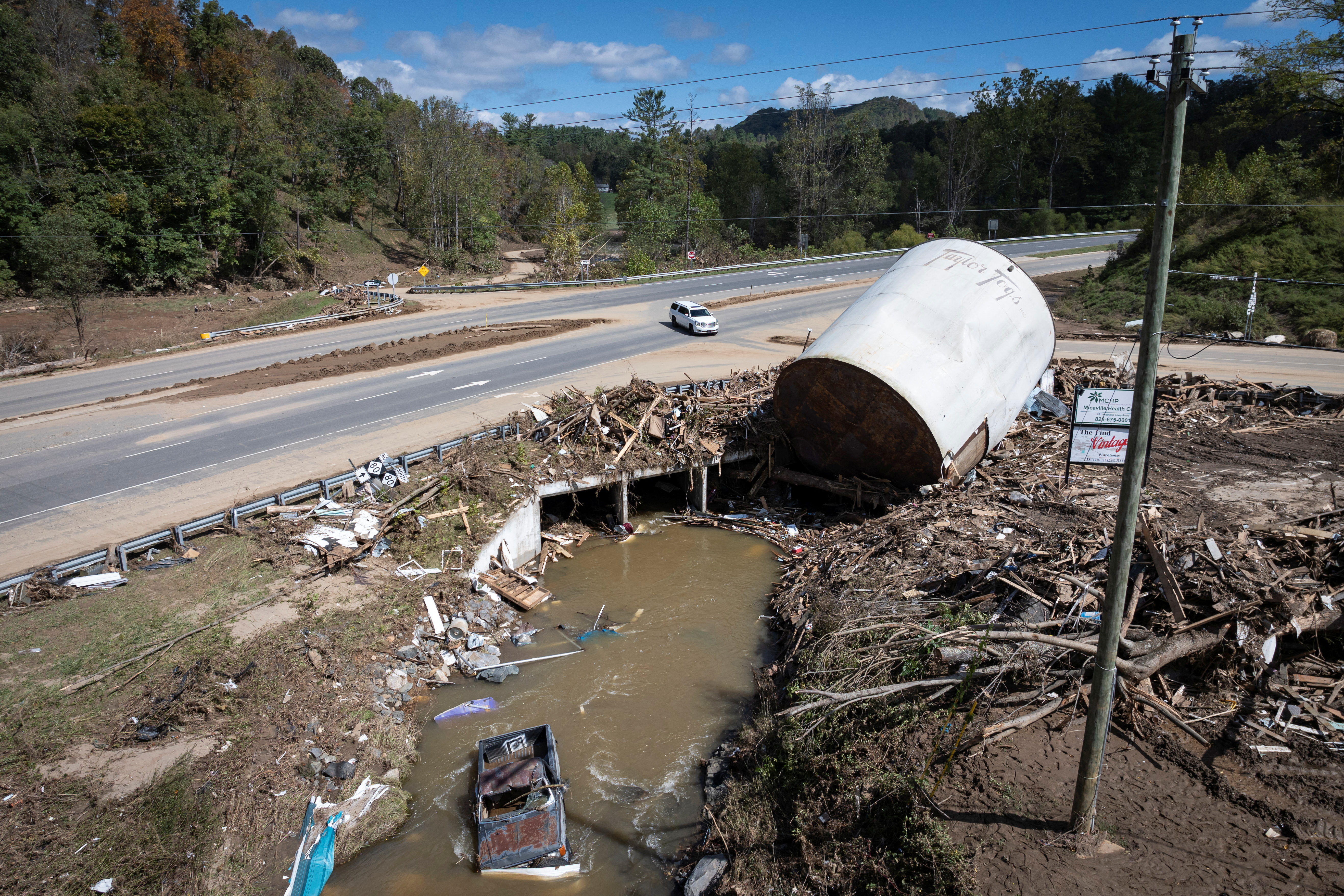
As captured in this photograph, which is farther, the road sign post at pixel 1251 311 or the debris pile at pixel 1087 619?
the road sign post at pixel 1251 311

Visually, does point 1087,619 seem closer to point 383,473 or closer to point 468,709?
point 468,709

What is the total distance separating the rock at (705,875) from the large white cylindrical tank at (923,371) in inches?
334

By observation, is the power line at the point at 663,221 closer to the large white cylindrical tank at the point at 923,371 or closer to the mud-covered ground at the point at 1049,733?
the large white cylindrical tank at the point at 923,371

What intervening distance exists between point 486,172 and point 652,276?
83.8 feet

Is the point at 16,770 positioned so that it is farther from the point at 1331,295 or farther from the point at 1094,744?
the point at 1331,295

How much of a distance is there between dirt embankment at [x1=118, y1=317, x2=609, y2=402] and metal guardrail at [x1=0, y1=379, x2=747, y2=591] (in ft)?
29.5

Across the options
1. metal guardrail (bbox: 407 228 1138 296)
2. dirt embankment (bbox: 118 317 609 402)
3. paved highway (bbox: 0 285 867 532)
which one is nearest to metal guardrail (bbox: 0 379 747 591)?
paved highway (bbox: 0 285 867 532)

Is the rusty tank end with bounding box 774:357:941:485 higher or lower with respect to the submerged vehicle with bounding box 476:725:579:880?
higher

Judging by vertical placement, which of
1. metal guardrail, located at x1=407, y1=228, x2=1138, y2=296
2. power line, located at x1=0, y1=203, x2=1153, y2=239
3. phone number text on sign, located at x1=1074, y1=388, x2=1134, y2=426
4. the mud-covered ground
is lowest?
the mud-covered ground

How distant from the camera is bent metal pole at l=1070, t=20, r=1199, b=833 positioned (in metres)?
4.83

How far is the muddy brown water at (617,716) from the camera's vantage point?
26.9 ft

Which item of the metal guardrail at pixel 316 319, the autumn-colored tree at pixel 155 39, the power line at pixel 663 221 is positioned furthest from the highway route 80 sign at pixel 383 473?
the autumn-colored tree at pixel 155 39

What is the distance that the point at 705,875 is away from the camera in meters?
7.77

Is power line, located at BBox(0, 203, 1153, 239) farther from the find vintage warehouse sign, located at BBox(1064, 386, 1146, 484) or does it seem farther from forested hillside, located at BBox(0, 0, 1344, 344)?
the find vintage warehouse sign, located at BBox(1064, 386, 1146, 484)
